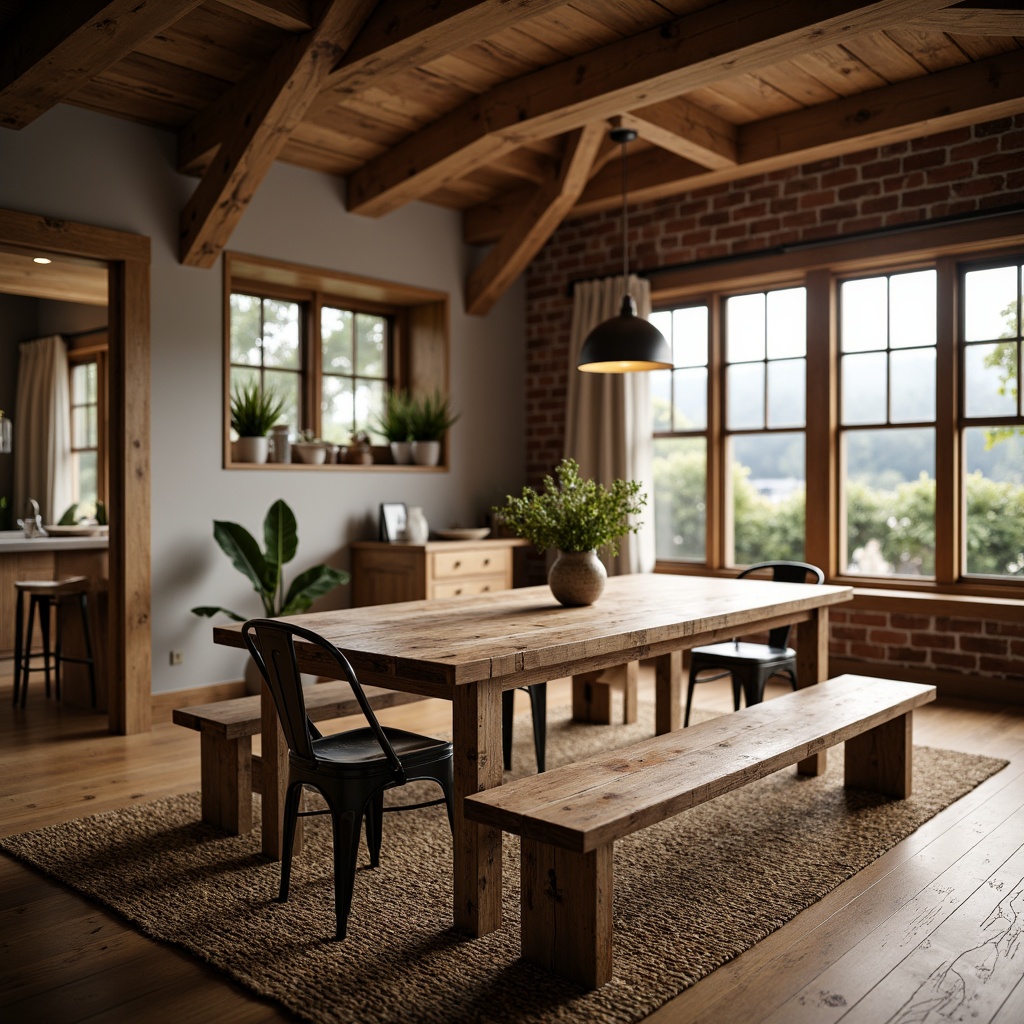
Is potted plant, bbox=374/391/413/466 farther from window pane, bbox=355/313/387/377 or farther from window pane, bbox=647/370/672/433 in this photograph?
window pane, bbox=647/370/672/433

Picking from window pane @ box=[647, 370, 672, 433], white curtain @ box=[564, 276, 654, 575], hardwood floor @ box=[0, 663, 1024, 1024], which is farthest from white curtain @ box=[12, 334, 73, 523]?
hardwood floor @ box=[0, 663, 1024, 1024]

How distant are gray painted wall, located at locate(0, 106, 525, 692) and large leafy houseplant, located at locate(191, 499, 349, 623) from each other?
7.1 inches

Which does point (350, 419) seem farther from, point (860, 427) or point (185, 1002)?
point (185, 1002)

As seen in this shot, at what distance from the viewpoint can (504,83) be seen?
4594 millimetres

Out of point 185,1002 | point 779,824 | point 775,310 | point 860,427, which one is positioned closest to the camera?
point 185,1002

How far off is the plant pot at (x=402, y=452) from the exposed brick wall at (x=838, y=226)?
106 cm

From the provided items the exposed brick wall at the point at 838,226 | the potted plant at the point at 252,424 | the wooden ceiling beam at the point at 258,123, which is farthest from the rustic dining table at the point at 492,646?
the wooden ceiling beam at the point at 258,123

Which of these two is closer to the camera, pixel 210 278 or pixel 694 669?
pixel 694 669

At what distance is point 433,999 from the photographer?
83.7 inches

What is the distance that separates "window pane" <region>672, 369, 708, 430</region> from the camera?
604 centimetres

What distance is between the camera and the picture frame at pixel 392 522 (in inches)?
226

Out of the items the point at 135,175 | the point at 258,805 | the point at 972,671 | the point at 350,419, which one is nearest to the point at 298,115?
the point at 135,175

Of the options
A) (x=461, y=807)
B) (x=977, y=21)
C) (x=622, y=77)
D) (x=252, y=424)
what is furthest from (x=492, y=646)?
(x=252, y=424)

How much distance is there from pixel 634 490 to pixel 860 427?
260cm
